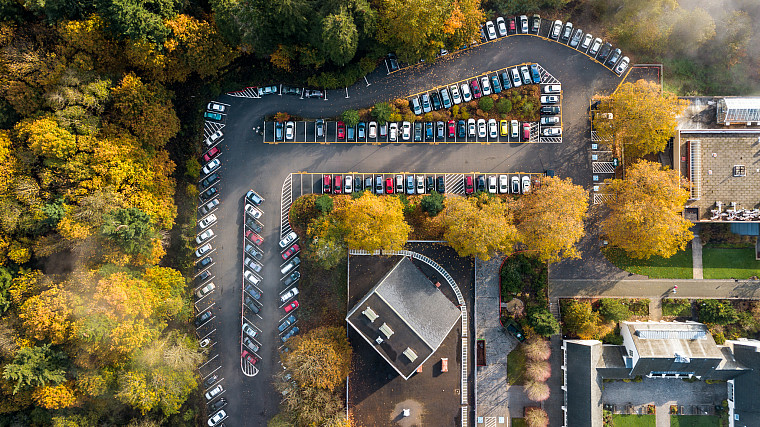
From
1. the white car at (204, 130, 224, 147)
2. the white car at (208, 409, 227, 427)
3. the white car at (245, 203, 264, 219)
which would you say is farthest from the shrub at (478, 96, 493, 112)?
the white car at (208, 409, 227, 427)

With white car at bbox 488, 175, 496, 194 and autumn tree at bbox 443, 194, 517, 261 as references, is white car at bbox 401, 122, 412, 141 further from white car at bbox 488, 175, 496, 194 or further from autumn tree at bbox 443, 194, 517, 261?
white car at bbox 488, 175, 496, 194

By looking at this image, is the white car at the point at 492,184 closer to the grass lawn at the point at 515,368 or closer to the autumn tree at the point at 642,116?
the autumn tree at the point at 642,116

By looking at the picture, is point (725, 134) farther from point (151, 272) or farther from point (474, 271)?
point (151, 272)

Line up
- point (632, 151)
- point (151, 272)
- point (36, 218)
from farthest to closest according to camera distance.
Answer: point (632, 151) → point (151, 272) → point (36, 218)

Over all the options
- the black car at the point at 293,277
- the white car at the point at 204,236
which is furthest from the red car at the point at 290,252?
the white car at the point at 204,236

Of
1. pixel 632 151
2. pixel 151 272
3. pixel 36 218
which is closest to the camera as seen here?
pixel 36 218

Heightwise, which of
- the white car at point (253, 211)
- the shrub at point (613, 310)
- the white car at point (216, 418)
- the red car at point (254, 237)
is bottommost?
the white car at point (216, 418)

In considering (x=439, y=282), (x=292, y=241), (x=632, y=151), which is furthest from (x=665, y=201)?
(x=292, y=241)
